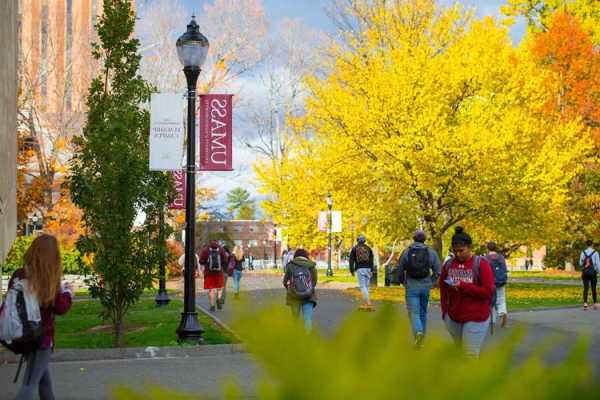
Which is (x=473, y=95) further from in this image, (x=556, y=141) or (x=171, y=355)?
(x=171, y=355)

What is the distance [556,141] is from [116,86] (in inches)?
730

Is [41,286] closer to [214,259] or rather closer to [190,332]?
[190,332]

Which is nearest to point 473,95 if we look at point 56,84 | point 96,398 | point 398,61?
point 398,61

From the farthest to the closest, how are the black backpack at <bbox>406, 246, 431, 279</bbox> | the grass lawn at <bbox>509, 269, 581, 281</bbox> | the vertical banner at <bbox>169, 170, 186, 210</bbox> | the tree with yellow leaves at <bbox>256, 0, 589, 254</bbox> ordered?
the grass lawn at <bbox>509, 269, 581, 281</bbox> < the tree with yellow leaves at <bbox>256, 0, 589, 254</bbox> < the vertical banner at <bbox>169, 170, 186, 210</bbox> < the black backpack at <bbox>406, 246, 431, 279</bbox>

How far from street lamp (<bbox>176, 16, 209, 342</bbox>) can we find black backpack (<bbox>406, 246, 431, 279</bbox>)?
3.54m

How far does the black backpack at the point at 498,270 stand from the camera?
16.9 m

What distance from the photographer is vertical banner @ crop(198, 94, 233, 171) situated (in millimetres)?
15914


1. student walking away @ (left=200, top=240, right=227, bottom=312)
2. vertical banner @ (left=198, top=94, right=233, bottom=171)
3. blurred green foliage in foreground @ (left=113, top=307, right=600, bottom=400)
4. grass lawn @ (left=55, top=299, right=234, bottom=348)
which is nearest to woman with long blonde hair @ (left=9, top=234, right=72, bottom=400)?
grass lawn @ (left=55, top=299, right=234, bottom=348)

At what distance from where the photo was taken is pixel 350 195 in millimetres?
29359

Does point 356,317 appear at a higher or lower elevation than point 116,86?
lower

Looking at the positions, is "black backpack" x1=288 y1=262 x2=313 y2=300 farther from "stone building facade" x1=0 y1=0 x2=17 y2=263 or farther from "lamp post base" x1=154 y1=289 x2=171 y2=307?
"lamp post base" x1=154 y1=289 x2=171 y2=307

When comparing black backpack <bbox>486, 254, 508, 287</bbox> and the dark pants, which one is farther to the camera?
black backpack <bbox>486, 254, 508, 287</bbox>

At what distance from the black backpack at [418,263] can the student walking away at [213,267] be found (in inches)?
299

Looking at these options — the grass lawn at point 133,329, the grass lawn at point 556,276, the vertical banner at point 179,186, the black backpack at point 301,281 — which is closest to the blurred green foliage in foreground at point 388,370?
the grass lawn at point 133,329
